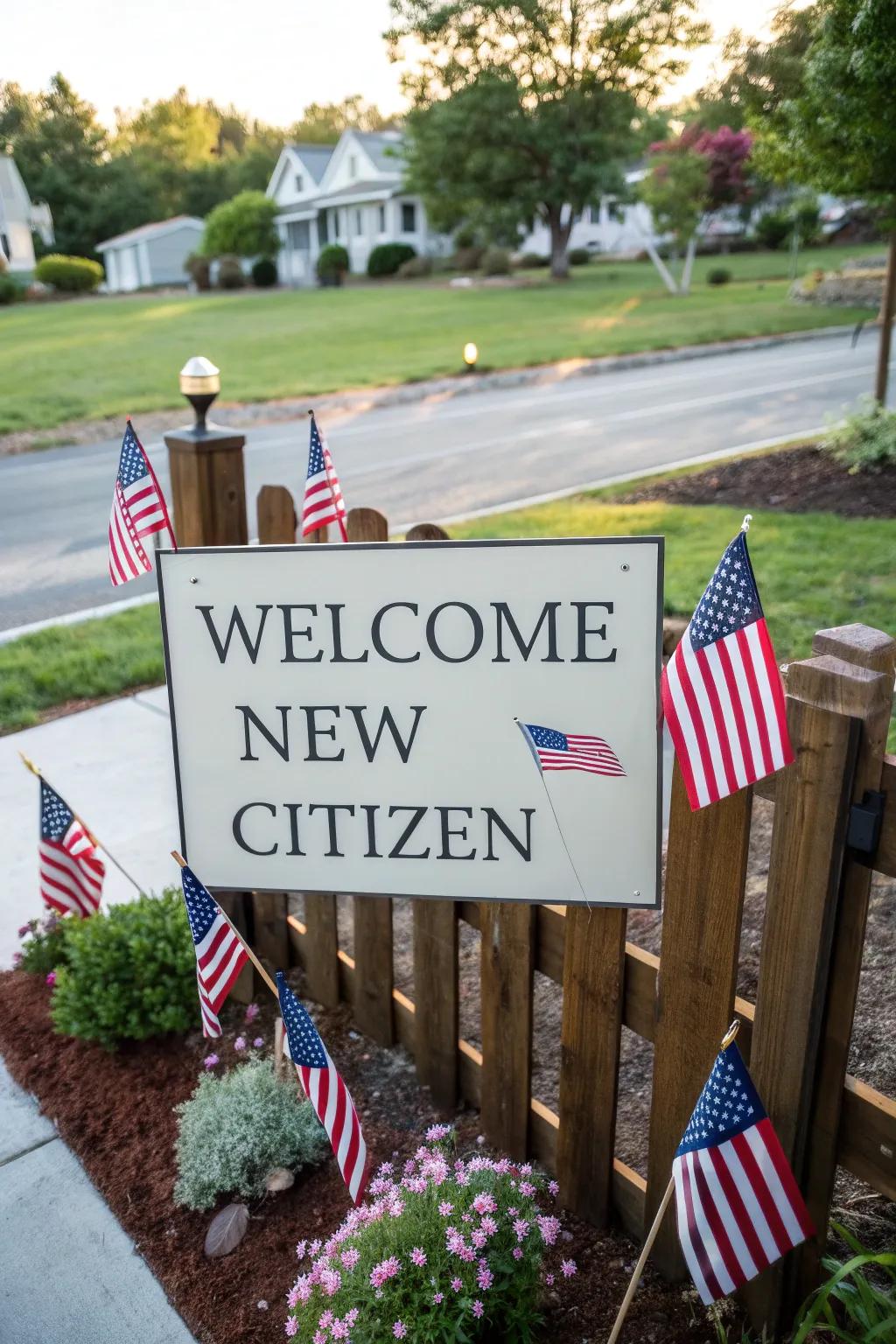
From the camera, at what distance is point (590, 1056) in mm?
2379

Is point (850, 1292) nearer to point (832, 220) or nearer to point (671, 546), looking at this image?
point (671, 546)

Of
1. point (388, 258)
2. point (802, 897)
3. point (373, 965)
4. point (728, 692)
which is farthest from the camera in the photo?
point (388, 258)

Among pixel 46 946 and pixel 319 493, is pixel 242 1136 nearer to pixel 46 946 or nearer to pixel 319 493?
pixel 46 946

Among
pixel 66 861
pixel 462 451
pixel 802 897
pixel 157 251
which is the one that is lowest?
pixel 462 451

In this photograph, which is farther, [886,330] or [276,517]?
[886,330]

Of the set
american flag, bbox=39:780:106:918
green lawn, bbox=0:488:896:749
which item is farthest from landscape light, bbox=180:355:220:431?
green lawn, bbox=0:488:896:749

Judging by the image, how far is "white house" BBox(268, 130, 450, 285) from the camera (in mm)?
51719

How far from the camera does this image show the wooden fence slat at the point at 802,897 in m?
1.81

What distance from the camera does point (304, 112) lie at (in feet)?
331

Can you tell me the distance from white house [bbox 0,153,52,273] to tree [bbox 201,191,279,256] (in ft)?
43.4

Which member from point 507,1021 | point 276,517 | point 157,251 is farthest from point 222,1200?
Answer: point 157,251

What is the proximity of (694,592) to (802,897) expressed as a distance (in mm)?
4593

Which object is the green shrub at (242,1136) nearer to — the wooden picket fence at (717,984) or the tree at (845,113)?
the wooden picket fence at (717,984)

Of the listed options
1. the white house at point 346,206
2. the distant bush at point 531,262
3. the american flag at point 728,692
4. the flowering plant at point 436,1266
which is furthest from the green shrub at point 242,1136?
the white house at point 346,206
